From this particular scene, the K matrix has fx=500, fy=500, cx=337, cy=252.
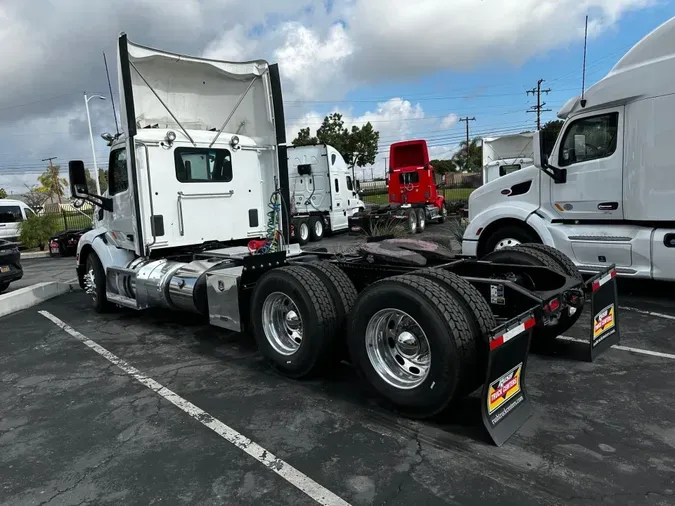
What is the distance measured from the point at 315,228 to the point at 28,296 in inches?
437

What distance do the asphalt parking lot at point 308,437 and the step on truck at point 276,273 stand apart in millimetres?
269

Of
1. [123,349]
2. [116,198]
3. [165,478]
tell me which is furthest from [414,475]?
[116,198]

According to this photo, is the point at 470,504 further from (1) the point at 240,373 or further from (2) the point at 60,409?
(2) the point at 60,409

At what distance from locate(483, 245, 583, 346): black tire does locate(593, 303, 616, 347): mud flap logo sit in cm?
33

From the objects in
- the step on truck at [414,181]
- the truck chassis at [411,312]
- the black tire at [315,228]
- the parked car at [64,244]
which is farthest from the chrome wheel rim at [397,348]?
the parked car at [64,244]

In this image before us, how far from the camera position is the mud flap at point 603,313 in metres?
4.41

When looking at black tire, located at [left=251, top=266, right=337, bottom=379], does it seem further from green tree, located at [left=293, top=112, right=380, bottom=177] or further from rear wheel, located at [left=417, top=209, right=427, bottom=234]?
green tree, located at [left=293, top=112, right=380, bottom=177]

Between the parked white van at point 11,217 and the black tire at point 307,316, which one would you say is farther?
the parked white van at point 11,217

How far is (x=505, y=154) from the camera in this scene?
19.3 metres

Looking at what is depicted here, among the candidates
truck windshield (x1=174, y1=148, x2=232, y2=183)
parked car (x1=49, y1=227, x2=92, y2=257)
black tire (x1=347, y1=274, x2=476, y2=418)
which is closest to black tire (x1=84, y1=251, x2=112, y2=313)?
truck windshield (x1=174, y1=148, x2=232, y2=183)

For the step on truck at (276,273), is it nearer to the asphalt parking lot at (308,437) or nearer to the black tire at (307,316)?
the black tire at (307,316)

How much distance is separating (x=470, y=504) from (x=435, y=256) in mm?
2918

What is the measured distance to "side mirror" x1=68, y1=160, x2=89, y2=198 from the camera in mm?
7141

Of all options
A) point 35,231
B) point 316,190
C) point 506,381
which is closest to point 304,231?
point 316,190
